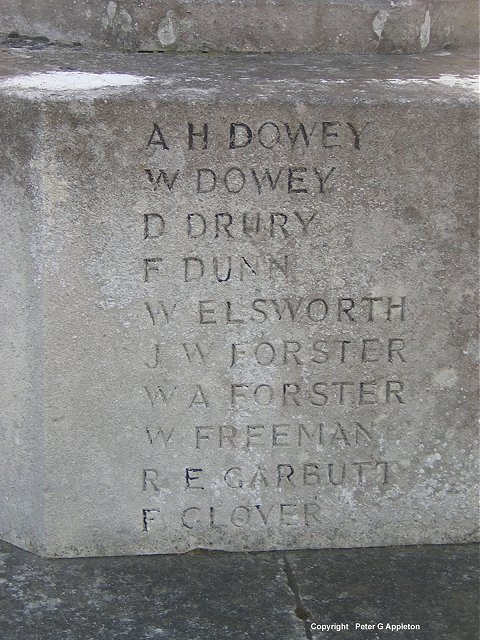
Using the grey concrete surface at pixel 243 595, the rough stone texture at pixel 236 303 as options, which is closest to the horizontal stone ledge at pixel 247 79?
the rough stone texture at pixel 236 303

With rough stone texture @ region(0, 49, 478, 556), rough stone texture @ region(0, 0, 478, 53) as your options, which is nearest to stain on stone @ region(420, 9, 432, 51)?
rough stone texture @ region(0, 0, 478, 53)

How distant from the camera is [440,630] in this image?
2.69m

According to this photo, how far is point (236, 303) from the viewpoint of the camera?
2.87 meters

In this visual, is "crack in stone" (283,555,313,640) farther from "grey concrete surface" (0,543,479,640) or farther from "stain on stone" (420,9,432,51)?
"stain on stone" (420,9,432,51)

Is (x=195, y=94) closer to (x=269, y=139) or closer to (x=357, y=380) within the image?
(x=269, y=139)

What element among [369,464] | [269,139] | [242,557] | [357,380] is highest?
[269,139]

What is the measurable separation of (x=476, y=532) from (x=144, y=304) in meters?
1.19

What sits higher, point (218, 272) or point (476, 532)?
point (218, 272)

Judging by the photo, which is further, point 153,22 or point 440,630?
point 153,22

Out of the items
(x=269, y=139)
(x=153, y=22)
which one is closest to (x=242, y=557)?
(x=269, y=139)

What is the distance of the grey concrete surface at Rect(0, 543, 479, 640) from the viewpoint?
268 cm

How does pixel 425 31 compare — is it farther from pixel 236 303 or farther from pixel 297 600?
pixel 297 600

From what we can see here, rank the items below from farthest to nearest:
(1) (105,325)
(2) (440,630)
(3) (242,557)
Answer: (3) (242,557) → (1) (105,325) → (2) (440,630)

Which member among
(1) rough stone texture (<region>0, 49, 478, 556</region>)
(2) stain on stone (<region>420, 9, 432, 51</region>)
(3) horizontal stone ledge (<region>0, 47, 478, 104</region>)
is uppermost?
(2) stain on stone (<region>420, 9, 432, 51</region>)
